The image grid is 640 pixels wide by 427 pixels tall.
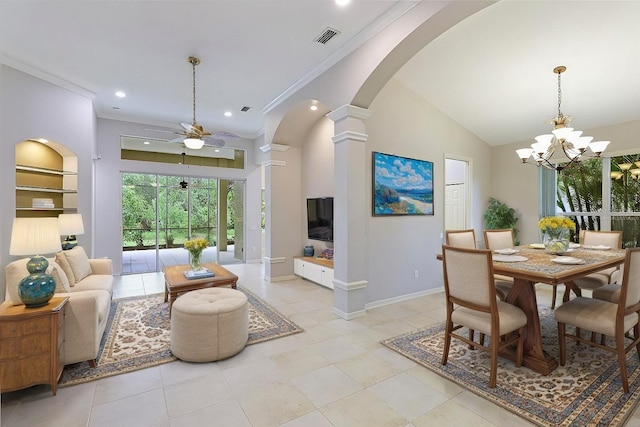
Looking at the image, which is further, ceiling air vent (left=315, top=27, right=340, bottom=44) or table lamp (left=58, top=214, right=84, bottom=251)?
table lamp (left=58, top=214, right=84, bottom=251)

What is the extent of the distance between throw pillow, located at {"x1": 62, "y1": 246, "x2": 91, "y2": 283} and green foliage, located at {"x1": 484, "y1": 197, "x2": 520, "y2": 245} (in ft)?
22.2

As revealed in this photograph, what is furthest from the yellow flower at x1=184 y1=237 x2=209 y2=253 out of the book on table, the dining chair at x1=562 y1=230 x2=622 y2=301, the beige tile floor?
the dining chair at x1=562 y1=230 x2=622 y2=301

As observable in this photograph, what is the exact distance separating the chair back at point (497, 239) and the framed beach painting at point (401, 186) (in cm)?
100

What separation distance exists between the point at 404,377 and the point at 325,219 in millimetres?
3226

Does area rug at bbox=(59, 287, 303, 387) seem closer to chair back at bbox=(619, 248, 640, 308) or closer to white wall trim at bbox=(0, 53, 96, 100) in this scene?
chair back at bbox=(619, 248, 640, 308)

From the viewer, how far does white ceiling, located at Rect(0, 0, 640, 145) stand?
120 inches

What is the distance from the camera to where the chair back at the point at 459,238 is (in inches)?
145

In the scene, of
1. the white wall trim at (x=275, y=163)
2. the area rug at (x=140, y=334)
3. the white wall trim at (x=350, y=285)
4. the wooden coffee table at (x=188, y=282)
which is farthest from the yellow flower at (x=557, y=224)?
the white wall trim at (x=275, y=163)

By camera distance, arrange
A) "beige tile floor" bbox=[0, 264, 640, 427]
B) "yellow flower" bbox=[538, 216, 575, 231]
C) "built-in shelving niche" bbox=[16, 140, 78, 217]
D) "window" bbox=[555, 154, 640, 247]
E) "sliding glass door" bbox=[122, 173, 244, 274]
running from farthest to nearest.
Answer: "sliding glass door" bbox=[122, 173, 244, 274] < "window" bbox=[555, 154, 640, 247] < "built-in shelving niche" bbox=[16, 140, 78, 217] < "yellow flower" bbox=[538, 216, 575, 231] < "beige tile floor" bbox=[0, 264, 640, 427]

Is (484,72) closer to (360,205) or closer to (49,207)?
(360,205)

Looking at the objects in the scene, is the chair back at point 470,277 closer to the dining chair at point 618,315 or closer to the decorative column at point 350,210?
the dining chair at point 618,315

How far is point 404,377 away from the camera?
2508 millimetres

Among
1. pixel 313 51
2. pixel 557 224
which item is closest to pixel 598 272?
pixel 557 224

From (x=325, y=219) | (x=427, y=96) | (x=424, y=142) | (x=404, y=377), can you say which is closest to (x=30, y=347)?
(x=404, y=377)
